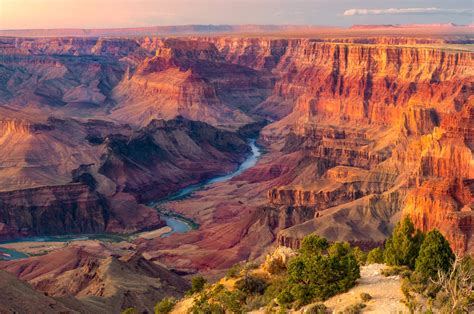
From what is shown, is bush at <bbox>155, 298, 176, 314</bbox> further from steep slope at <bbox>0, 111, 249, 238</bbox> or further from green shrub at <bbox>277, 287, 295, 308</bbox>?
steep slope at <bbox>0, 111, 249, 238</bbox>

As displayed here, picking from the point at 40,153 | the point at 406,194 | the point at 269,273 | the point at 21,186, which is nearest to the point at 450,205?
the point at 406,194

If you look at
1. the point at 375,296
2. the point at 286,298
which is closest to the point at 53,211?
the point at 286,298

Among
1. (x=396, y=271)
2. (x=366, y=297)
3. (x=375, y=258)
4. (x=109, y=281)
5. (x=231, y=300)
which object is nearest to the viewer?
(x=366, y=297)

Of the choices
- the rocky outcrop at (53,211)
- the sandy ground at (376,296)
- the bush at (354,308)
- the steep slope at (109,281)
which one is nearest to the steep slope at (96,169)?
the rocky outcrop at (53,211)

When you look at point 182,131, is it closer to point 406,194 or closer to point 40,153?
point 40,153

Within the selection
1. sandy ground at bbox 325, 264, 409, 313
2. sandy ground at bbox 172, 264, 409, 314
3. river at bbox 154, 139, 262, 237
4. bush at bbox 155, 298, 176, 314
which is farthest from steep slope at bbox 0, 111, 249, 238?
sandy ground at bbox 325, 264, 409, 313

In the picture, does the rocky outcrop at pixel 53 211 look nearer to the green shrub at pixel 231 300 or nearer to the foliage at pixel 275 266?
the foliage at pixel 275 266

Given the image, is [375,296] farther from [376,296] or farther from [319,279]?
[319,279]

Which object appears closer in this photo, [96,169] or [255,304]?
[255,304]
